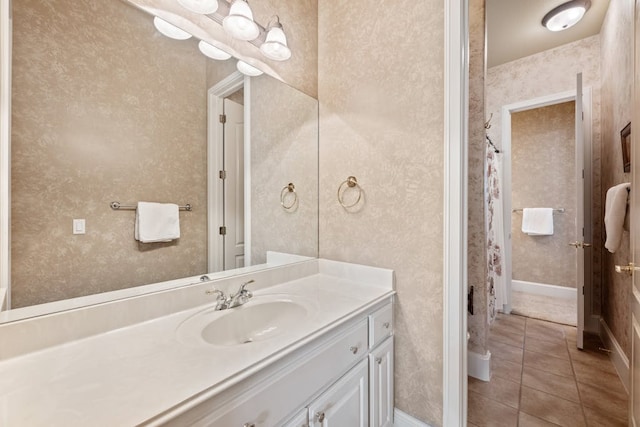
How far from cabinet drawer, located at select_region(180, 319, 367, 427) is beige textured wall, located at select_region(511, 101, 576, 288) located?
3.88m

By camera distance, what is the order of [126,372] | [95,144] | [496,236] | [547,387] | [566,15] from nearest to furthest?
[126,372]
[95,144]
[547,387]
[566,15]
[496,236]

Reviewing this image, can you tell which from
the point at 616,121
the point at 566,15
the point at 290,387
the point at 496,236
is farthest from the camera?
the point at 496,236

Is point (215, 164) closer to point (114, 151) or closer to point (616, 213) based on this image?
point (114, 151)

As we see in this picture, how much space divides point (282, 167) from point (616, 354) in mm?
2752

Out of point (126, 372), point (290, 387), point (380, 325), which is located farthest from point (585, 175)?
point (126, 372)

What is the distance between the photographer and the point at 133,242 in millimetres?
1024

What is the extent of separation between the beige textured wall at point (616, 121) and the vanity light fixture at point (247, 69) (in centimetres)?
220

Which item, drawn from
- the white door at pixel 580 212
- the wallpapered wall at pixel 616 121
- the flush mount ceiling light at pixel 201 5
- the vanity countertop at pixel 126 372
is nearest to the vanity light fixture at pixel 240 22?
the flush mount ceiling light at pixel 201 5

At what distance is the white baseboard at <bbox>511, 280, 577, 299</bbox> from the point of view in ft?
11.5

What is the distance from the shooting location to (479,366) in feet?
6.21

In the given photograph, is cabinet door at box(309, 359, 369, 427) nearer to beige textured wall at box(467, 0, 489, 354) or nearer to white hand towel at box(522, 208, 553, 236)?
beige textured wall at box(467, 0, 489, 354)

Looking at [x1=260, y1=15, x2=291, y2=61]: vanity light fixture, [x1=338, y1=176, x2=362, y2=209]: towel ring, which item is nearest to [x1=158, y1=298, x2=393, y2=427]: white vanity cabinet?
[x1=338, y1=176, x2=362, y2=209]: towel ring

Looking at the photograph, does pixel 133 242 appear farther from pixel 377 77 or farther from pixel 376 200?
pixel 377 77

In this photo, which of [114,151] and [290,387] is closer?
[290,387]
